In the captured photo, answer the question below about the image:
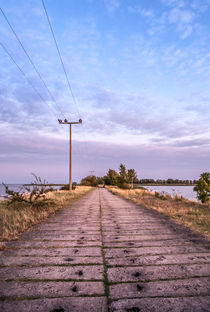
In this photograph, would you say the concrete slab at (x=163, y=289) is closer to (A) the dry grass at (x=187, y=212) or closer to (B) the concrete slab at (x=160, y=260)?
(B) the concrete slab at (x=160, y=260)

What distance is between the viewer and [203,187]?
15117 mm

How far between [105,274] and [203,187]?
1475cm

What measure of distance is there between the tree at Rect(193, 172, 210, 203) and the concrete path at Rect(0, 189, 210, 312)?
12347mm

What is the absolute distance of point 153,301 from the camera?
1.81m

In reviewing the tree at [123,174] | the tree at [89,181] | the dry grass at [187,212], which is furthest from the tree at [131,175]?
the dry grass at [187,212]

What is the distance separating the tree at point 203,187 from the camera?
49.2 ft

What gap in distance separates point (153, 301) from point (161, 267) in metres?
0.85

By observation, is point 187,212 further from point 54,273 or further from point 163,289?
point 54,273

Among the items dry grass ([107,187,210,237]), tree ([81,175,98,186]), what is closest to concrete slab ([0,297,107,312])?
dry grass ([107,187,210,237])

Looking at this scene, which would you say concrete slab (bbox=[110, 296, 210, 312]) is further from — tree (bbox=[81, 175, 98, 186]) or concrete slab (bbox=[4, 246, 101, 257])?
tree (bbox=[81, 175, 98, 186])

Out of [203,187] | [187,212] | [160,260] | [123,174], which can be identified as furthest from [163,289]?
[123,174]

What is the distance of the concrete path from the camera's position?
1792mm

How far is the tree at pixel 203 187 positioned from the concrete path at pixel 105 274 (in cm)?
1235

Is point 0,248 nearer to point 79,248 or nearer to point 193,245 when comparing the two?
point 79,248
